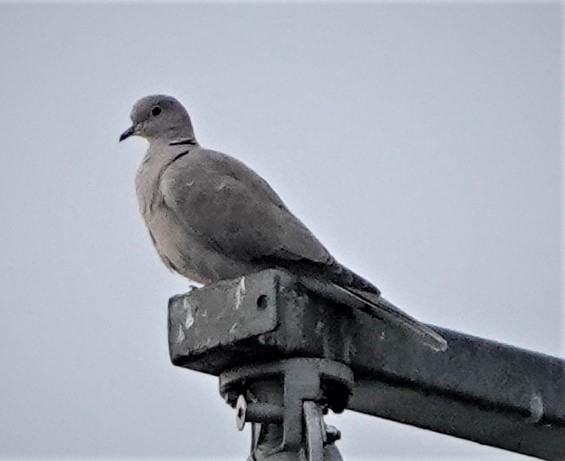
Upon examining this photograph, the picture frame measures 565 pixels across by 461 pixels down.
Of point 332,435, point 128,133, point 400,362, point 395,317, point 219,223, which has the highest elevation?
point 128,133

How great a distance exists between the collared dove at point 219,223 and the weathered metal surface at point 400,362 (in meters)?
0.83

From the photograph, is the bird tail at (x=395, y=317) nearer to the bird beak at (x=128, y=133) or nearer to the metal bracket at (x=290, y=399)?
the metal bracket at (x=290, y=399)

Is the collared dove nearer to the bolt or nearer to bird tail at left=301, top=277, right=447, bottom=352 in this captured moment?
bird tail at left=301, top=277, right=447, bottom=352

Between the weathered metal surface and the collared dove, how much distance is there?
0.83 meters

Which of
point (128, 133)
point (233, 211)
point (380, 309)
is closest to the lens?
point (380, 309)

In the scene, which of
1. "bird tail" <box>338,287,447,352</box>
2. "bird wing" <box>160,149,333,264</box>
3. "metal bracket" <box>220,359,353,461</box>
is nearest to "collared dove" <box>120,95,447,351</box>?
"bird wing" <box>160,149,333,264</box>

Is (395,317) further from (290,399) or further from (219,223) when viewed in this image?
(219,223)

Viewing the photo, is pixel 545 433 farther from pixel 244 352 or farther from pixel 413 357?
pixel 244 352

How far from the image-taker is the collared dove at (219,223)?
416 centimetres

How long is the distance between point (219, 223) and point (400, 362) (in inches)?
75.4

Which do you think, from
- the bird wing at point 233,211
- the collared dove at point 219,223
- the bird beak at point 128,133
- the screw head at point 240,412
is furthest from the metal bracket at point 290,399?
the bird beak at point 128,133

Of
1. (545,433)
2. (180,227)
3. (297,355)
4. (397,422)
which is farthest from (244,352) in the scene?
(180,227)

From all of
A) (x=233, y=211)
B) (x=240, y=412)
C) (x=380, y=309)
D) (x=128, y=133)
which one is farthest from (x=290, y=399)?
(x=128, y=133)

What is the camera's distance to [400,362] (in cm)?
277
